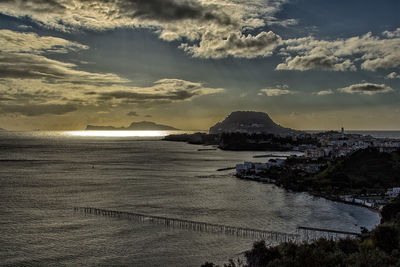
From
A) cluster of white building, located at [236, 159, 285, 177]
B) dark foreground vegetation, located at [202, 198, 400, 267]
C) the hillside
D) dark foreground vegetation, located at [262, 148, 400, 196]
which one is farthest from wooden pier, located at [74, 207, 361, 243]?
cluster of white building, located at [236, 159, 285, 177]

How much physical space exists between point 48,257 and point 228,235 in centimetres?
1448

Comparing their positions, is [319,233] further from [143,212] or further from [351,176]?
[351,176]

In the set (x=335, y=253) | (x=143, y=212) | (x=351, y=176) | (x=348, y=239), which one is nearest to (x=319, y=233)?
(x=348, y=239)

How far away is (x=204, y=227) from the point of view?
3262 centimetres

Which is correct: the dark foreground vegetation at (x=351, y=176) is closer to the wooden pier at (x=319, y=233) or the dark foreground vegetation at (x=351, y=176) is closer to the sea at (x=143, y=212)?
the sea at (x=143, y=212)

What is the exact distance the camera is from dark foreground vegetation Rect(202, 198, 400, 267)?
17.2 meters

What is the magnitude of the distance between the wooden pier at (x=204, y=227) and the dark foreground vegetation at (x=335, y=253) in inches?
274

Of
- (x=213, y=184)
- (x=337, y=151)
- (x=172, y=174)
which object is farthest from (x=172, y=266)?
(x=337, y=151)

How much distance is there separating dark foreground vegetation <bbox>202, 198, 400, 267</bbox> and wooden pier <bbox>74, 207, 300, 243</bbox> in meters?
6.96

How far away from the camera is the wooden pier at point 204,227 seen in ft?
98.3

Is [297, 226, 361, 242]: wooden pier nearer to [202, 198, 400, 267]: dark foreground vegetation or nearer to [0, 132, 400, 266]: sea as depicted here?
[0, 132, 400, 266]: sea

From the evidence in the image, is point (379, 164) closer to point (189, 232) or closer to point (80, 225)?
point (189, 232)

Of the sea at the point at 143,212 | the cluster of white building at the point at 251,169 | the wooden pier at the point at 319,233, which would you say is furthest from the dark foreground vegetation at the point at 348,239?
the sea at the point at 143,212

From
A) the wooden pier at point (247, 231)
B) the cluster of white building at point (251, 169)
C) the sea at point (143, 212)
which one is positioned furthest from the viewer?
the cluster of white building at point (251, 169)
